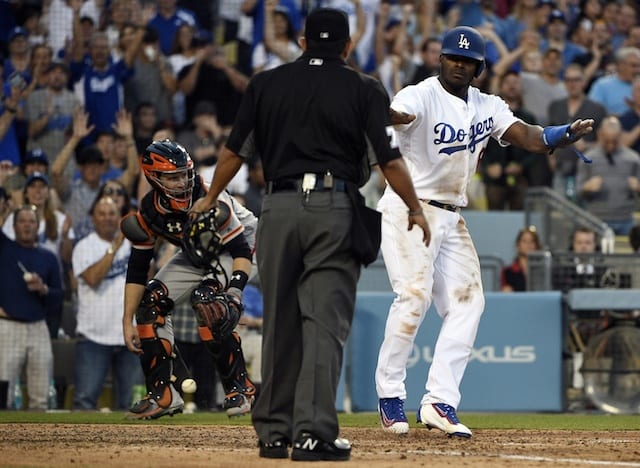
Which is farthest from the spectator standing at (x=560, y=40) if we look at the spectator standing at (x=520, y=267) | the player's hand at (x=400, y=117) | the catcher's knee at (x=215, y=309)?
the catcher's knee at (x=215, y=309)

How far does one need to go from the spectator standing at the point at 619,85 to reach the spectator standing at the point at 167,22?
5.55 metres

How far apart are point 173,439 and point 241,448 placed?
2.95 ft

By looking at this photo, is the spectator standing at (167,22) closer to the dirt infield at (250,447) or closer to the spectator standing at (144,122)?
the spectator standing at (144,122)

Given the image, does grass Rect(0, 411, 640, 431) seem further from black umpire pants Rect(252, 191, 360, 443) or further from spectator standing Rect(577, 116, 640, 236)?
spectator standing Rect(577, 116, 640, 236)

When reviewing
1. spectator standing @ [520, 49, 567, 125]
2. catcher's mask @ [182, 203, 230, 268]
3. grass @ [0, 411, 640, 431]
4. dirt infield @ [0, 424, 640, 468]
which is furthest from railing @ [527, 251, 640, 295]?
catcher's mask @ [182, 203, 230, 268]

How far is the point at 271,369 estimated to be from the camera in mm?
6359

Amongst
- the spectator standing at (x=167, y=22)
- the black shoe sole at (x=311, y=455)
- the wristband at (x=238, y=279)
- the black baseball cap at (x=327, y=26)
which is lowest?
the black shoe sole at (x=311, y=455)

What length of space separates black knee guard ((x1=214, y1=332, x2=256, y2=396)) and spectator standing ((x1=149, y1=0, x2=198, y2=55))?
7.91 meters

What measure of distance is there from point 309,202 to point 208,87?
399 inches

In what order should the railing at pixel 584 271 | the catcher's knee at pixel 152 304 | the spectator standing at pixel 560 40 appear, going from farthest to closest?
the spectator standing at pixel 560 40
the railing at pixel 584 271
the catcher's knee at pixel 152 304

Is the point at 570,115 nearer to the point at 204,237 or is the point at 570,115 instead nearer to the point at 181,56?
the point at 181,56

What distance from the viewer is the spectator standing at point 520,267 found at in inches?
539

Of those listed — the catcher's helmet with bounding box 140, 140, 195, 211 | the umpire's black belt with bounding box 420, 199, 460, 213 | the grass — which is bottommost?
the grass

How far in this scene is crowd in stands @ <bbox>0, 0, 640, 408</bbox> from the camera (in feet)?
46.5
